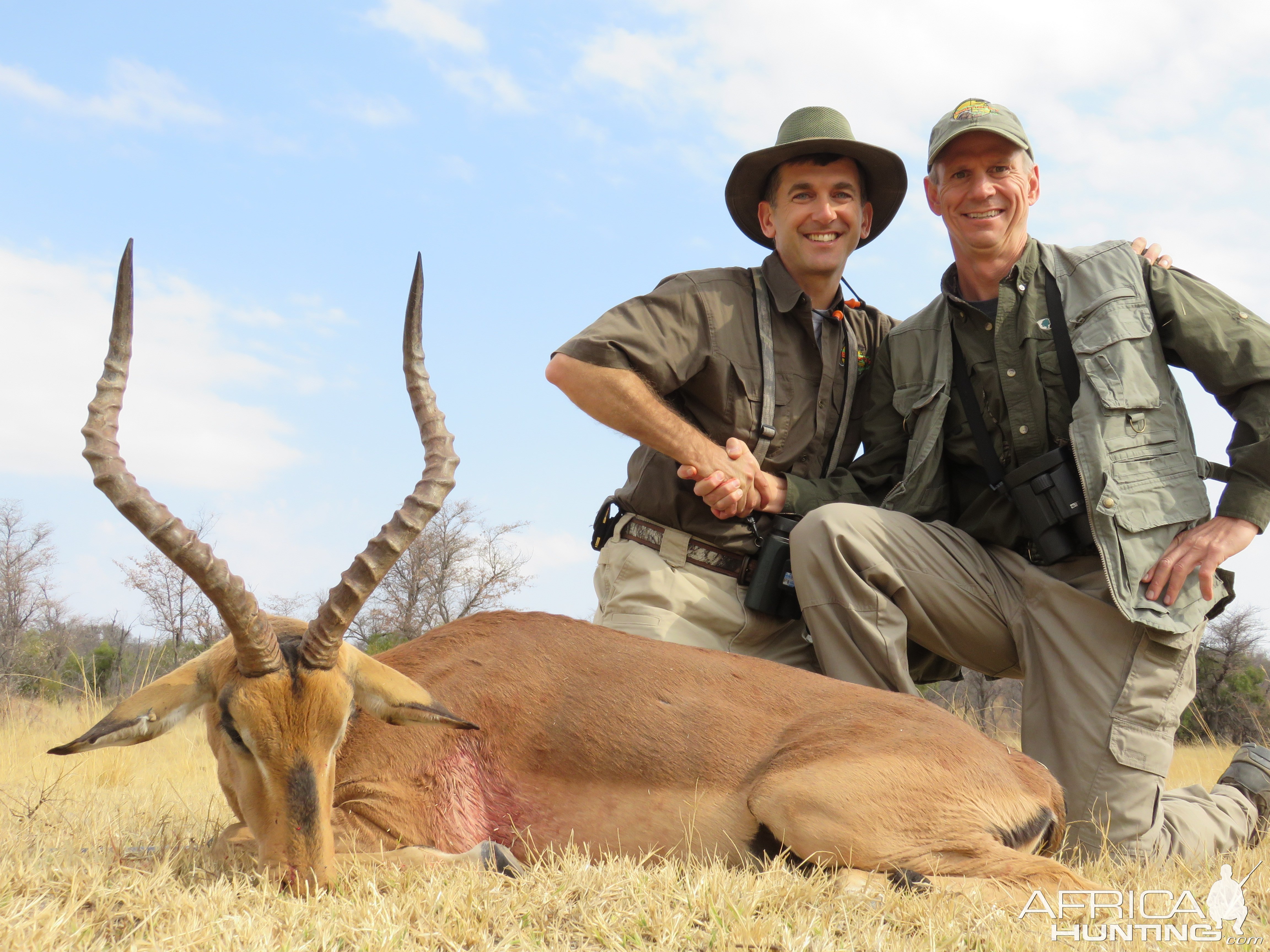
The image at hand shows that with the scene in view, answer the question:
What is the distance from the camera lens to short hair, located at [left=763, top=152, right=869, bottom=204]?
270 inches

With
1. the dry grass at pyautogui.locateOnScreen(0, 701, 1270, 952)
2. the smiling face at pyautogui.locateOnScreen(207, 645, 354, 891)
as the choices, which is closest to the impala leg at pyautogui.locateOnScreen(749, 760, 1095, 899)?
the dry grass at pyautogui.locateOnScreen(0, 701, 1270, 952)

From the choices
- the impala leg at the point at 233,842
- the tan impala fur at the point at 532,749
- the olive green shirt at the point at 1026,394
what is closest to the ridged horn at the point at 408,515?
the tan impala fur at the point at 532,749

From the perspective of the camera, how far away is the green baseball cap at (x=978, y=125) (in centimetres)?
631

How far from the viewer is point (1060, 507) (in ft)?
19.3

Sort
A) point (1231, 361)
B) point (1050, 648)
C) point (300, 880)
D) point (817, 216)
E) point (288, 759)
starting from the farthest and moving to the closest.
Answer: point (817, 216) → point (1050, 648) → point (1231, 361) → point (288, 759) → point (300, 880)

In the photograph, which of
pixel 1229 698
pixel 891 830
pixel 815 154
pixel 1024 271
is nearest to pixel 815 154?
pixel 815 154

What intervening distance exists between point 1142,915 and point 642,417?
3.53m

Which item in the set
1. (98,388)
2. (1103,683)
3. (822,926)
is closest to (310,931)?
(822,926)

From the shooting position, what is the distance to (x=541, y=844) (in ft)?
13.9

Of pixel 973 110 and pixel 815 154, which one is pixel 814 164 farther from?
pixel 973 110

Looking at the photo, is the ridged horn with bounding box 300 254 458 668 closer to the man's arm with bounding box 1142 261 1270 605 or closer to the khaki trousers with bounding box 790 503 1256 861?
the khaki trousers with bounding box 790 503 1256 861

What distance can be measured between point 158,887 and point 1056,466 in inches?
194

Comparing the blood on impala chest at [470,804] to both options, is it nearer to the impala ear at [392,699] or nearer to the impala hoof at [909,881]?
the impala ear at [392,699]

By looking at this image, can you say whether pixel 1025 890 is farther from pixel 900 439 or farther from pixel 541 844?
pixel 900 439
